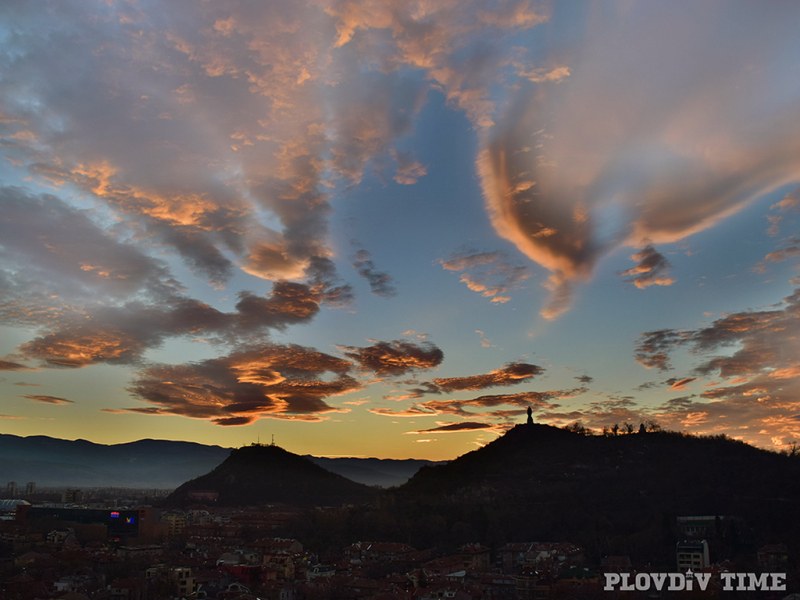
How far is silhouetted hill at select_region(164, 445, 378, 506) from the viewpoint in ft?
423

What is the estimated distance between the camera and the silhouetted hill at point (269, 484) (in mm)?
128875

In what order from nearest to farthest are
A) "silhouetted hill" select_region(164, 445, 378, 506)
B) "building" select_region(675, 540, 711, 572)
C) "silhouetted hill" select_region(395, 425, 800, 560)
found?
"building" select_region(675, 540, 711, 572) < "silhouetted hill" select_region(395, 425, 800, 560) < "silhouetted hill" select_region(164, 445, 378, 506)

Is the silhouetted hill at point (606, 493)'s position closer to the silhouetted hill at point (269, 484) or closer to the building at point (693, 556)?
the building at point (693, 556)

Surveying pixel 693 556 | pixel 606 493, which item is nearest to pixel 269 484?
pixel 606 493

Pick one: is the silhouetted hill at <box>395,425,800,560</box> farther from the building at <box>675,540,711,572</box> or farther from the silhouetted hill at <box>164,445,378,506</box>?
the silhouetted hill at <box>164,445,378,506</box>

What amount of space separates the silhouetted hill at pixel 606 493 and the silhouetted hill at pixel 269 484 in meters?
26.3

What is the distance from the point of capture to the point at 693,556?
52438 millimetres

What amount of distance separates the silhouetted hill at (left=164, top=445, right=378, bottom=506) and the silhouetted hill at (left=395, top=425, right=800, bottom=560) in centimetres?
2627

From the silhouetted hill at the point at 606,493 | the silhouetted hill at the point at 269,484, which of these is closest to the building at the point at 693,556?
the silhouetted hill at the point at 606,493

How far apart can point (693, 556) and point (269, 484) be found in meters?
97.3

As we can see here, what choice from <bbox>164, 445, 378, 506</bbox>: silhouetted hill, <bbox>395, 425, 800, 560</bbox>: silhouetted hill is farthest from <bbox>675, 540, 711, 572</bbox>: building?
<bbox>164, 445, 378, 506</bbox>: silhouetted hill

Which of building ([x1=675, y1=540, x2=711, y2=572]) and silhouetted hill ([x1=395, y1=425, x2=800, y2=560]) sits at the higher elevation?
silhouetted hill ([x1=395, y1=425, x2=800, y2=560])

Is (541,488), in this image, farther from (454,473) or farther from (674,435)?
(674,435)

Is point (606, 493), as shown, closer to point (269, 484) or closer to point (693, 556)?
point (693, 556)
